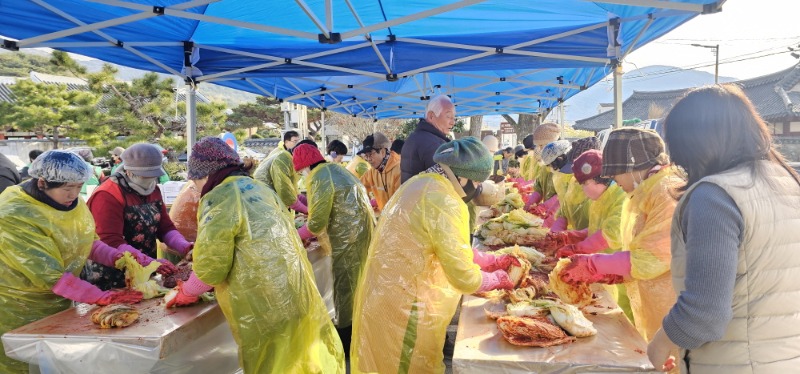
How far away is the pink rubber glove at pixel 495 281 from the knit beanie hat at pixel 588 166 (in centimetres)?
73

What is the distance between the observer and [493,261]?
2682 mm

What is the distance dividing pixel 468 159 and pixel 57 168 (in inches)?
79.8

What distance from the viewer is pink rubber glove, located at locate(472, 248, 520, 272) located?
104 inches

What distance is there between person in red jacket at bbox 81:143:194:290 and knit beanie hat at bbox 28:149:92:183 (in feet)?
1.90

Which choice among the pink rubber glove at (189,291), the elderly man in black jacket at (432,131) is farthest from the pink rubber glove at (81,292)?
the elderly man in black jacket at (432,131)

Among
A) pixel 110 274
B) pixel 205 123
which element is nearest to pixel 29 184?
pixel 110 274

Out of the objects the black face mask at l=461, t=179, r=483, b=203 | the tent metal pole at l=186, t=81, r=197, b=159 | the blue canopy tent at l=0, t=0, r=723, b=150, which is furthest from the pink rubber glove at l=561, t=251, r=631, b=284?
the tent metal pole at l=186, t=81, r=197, b=159

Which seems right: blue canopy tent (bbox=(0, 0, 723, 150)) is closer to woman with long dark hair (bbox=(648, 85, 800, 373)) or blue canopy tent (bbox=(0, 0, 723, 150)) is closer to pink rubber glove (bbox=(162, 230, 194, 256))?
pink rubber glove (bbox=(162, 230, 194, 256))

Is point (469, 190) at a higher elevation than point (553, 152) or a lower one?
lower

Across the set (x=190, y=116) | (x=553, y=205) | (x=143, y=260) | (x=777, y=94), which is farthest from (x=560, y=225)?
(x=777, y=94)

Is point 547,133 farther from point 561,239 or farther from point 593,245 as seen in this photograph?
point 593,245

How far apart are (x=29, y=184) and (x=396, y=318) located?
200 centimetres

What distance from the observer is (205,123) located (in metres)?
16.5

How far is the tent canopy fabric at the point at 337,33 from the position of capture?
141 inches
